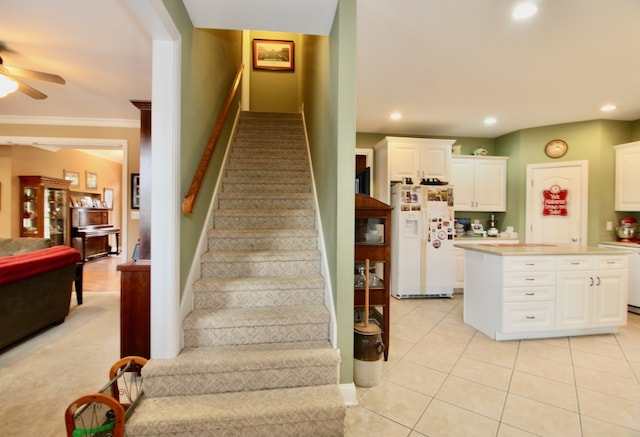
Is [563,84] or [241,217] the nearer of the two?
[241,217]

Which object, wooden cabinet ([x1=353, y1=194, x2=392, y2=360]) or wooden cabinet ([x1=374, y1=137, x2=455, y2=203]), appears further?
wooden cabinet ([x1=374, y1=137, x2=455, y2=203])

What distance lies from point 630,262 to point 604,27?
3.21 meters

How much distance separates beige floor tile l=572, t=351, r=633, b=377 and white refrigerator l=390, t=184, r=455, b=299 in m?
1.85

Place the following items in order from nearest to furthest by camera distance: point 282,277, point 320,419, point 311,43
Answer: point 320,419 → point 282,277 → point 311,43

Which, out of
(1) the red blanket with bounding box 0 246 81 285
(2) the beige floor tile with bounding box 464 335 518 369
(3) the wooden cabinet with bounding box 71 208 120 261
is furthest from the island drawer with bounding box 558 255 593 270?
(3) the wooden cabinet with bounding box 71 208 120 261

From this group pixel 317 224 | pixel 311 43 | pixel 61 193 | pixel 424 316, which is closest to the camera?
pixel 317 224

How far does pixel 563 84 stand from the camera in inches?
127

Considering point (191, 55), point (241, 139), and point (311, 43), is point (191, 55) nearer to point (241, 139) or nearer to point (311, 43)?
point (241, 139)

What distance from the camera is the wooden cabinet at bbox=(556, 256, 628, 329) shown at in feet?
9.73

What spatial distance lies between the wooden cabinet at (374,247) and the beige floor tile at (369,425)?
0.73m

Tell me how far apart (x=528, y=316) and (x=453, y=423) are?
1.73 m

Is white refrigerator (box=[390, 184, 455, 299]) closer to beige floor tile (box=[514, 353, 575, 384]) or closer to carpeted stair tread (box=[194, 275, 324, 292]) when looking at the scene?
beige floor tile (box=[514, 353, 575, 384])

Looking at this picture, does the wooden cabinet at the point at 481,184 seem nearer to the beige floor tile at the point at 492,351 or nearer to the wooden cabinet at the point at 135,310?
the beige floor tile at the point at 492,351

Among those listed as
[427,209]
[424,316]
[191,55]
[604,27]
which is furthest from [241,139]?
[604,27]
